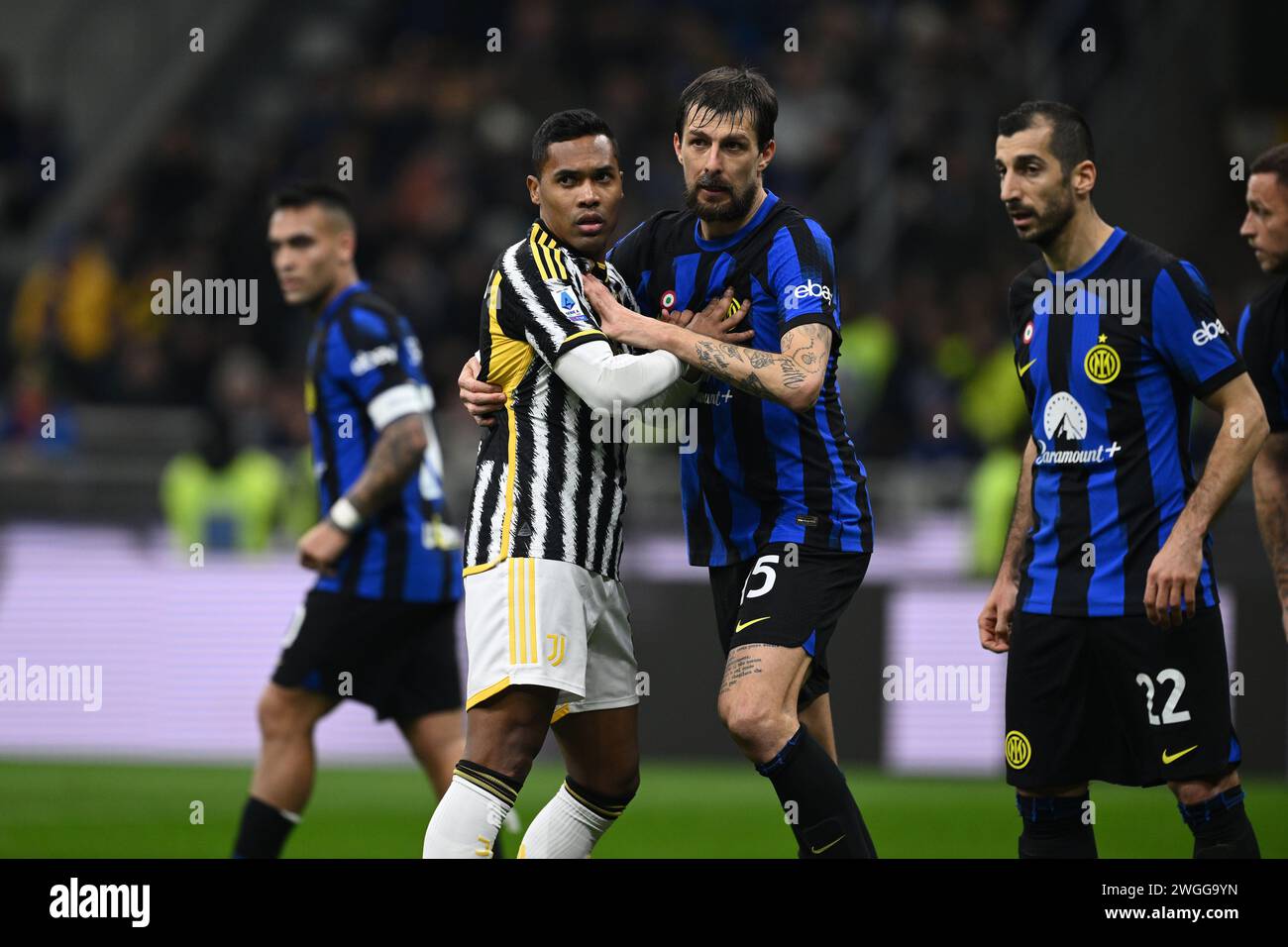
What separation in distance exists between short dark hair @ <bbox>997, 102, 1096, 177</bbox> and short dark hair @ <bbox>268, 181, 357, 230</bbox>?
2.93 metres

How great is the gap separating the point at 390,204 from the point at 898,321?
4913 mm

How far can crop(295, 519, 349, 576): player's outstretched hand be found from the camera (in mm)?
6645

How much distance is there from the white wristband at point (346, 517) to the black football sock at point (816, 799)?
2.24 m

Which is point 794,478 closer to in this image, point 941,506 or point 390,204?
point 941,506

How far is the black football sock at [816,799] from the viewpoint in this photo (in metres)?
5.02

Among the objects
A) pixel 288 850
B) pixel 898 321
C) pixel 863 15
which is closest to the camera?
pixel 288 850

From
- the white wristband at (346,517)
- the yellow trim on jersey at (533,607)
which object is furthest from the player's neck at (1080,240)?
the white wristband at (346,517)

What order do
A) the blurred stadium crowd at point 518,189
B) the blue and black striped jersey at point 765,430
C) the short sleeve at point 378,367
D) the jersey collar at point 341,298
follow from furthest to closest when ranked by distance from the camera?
the blurred stadium crowd at point 518,189 → the jersey collar at point 341,298 → the short sleeve at point 378,367 → the blue and black striped jersey at point 765,430

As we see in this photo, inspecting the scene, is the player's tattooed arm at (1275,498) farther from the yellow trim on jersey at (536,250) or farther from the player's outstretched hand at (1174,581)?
the yellow trim on jersey at (536,250)

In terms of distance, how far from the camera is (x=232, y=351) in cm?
1534

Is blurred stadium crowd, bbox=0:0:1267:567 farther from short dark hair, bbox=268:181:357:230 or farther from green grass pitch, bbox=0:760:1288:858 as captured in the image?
short dark hair, bbox=268:181:357:230

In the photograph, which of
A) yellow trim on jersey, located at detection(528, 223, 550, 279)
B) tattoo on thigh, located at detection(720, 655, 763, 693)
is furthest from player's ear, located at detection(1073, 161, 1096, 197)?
tattoo on thigh, located at detection(720, 655, 763, 693)
